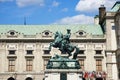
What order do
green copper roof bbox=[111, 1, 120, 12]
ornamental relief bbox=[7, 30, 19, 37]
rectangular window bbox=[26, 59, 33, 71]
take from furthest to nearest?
1. green copper roof bbox=[111, 1, 120, 12]
2. ornamental relief bbox=[7, 30, 19, 37]
3. rectangular window bbox=[26, 59, 33, 71]

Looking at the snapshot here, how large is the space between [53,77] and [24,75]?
28.0 metres

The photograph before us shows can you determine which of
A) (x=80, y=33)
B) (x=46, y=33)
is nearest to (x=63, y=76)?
(x=46, y=33)

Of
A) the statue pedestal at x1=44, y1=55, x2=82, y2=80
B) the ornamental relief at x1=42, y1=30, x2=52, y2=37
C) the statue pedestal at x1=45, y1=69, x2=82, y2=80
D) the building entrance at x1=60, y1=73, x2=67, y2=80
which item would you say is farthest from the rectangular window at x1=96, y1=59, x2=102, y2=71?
the building entrance at x1=60, y1=73, x2=67, y2=80

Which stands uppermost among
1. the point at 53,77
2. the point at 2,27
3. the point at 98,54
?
the point at 2,27

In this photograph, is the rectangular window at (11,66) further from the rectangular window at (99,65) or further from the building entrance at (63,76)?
the building entrance at (63,76)

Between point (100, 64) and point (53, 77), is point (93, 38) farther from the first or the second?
point (53, 77)

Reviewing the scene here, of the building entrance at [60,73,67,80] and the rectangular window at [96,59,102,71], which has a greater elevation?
the rectangular window at [96,59,102,71]

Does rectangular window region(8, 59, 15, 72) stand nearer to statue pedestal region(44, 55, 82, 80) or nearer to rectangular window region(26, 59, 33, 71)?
rectangular window region(26, 59, 33, 71)

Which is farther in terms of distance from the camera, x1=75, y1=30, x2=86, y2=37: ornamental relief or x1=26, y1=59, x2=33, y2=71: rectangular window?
x1=75, y1=30, x2=86, y2=37: ornamental relief

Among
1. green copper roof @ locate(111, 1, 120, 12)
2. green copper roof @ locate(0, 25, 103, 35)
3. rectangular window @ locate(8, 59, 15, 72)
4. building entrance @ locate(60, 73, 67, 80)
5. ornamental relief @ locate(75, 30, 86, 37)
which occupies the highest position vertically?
→ green copper roof @ locate(111, 1, 120, 12)

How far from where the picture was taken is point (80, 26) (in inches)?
2734

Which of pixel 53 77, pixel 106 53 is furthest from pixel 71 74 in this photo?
pixel 106 53

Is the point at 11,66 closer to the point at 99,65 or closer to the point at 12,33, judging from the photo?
the point at 12,33

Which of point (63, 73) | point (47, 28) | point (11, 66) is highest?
point (47, 28)
